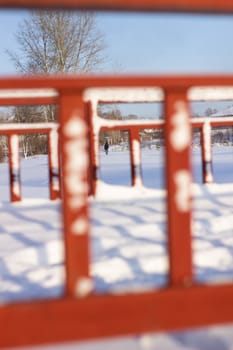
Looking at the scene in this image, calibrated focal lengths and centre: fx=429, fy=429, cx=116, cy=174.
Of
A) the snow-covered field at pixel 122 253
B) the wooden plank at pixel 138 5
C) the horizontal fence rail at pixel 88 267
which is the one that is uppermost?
the wooden plank at pixel 138 5

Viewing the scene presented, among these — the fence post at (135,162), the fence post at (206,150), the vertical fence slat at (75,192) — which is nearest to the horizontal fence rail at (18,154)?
the fence post at (135,162)

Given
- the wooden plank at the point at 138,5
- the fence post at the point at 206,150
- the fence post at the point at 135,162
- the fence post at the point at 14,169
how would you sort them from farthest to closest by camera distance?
the fence post at the point at 206,150, the fence post at the point at 135,162, the fence post at the point at 14,169, the wooden plank at the point at 138,5

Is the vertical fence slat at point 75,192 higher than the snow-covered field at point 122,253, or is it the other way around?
the vertical fence slat at point 75,192

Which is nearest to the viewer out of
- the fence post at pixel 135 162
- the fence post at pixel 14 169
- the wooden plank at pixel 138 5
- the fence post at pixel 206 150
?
the wooden plank at pixel 138 5

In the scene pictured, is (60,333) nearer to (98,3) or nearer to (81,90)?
(81,90)

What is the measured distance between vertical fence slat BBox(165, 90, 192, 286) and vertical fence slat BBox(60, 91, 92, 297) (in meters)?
0.22

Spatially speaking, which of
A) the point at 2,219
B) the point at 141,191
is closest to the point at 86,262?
the point at 2,219

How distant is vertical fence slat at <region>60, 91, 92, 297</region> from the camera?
109 cm

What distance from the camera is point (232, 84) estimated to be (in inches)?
44.8

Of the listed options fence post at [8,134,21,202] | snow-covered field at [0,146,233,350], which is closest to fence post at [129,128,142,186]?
snow-covered field at [0,146,233,350]

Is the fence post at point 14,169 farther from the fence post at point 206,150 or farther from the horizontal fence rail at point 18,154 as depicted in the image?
the fence post at point 206,150

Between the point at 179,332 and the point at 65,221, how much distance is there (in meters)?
0.55

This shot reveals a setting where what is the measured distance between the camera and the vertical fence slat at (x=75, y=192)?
1.09 m

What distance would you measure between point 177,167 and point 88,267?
13.8 inches
